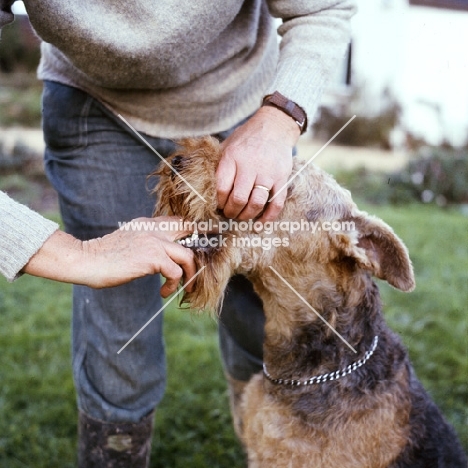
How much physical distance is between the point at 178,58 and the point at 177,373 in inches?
105

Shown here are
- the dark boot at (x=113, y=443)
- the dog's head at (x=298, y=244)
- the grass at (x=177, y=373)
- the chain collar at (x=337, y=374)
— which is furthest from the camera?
the grass at (x=177, y=373)

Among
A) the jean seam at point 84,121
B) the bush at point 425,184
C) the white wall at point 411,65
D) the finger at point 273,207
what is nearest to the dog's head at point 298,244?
the finger at point 273,207

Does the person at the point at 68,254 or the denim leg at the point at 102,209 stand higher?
the person at the point at 68,254

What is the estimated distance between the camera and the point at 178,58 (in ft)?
7.99

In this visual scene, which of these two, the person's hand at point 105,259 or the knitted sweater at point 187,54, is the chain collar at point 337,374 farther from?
the knitted sweater at point 187,54

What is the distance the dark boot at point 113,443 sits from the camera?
A: 2777mm

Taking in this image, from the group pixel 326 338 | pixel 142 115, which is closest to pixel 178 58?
pixel 142 115

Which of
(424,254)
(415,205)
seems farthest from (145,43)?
(415,205)

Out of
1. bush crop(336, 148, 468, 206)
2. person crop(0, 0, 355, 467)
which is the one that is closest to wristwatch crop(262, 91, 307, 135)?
person crop(0, 0, 355, 467)

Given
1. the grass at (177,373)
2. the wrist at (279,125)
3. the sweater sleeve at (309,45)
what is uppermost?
the sweater sleeve at (309,45)

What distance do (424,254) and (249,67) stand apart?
4.77 metres

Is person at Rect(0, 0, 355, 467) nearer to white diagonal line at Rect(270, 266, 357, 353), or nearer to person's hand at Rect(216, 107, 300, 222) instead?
person's hand at Rect(216, 107, 300, 222)

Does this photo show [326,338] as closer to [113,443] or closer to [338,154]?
[113,443]

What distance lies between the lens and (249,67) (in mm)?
2857
